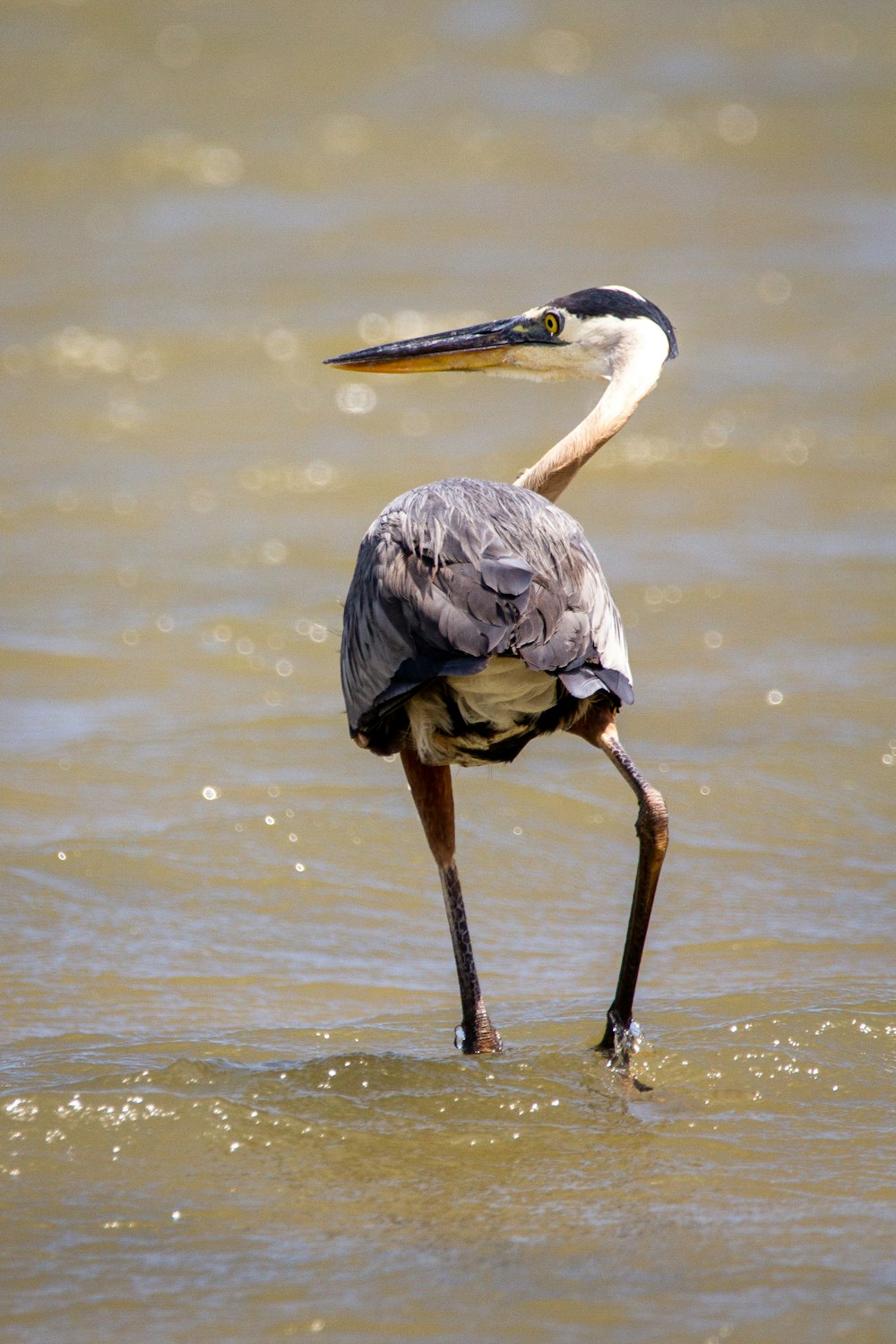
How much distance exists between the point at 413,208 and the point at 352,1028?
1545cm

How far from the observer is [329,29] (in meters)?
22.2

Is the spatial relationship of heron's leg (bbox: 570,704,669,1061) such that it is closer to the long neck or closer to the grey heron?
the grey heron

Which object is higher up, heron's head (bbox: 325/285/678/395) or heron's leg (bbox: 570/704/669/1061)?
heron's head (bbox: 325/285/678/395)

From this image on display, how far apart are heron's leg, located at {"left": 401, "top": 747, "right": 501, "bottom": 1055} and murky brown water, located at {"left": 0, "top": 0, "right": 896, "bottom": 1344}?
0.17 m

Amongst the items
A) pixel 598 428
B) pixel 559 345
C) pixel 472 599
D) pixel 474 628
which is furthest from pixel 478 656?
A: pixel 559 345

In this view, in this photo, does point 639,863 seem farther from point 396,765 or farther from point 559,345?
point 396,765

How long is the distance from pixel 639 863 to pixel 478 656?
1066mm

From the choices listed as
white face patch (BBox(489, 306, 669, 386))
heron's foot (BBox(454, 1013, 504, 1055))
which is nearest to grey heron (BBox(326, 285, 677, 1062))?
heron's foot (BBox(454, 1013, 504, 1055))

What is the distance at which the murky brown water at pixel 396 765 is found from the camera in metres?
3.93

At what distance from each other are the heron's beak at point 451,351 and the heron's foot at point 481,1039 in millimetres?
2671

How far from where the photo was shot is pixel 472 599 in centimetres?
452

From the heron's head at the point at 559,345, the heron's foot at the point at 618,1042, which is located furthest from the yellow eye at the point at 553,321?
the heron's foot at the point at 618,1042

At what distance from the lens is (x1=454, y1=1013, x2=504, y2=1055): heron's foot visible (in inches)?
199

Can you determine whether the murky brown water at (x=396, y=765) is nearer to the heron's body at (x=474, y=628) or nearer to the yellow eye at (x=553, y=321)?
the heron's body at (x=474, y=628)
